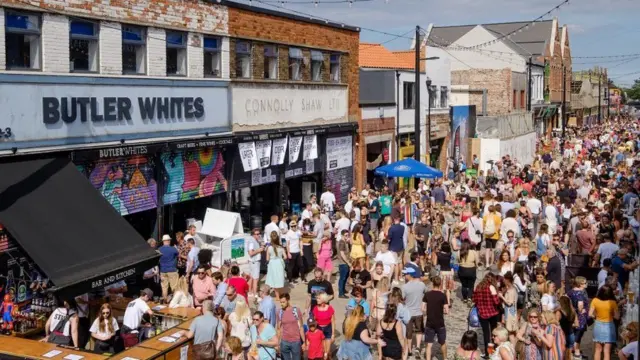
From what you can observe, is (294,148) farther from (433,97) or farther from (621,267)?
(433,97)

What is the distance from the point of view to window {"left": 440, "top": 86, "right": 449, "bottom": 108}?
35.9m

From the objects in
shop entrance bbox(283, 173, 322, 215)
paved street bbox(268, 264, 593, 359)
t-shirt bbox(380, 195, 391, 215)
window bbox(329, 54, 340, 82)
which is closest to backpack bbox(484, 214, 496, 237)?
paved street bbox(268, 264, 593, 359)

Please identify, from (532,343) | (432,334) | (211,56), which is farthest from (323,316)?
(211,56)

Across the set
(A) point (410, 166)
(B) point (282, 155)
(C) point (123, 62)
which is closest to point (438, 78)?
(A) point (410, 166)

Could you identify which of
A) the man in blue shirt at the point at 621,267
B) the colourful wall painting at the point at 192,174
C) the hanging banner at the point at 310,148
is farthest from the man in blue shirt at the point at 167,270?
the hanging banner at the point at 310,148

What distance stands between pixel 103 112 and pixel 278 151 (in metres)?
7.27

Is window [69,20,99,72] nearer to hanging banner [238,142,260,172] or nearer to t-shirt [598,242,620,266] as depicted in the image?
hanging banner [238,142,260,172]

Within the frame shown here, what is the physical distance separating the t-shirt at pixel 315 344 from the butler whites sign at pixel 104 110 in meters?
6.47

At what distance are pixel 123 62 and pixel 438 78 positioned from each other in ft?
69.5

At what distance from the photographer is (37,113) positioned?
13.9 meters

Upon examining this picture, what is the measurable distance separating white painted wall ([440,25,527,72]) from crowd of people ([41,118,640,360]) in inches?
1399

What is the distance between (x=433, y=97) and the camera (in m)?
34.8

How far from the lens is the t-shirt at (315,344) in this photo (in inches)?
411

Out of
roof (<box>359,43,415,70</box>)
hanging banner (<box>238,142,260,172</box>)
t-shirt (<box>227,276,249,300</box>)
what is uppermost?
roof (<box>359,43,415,70</box>)
